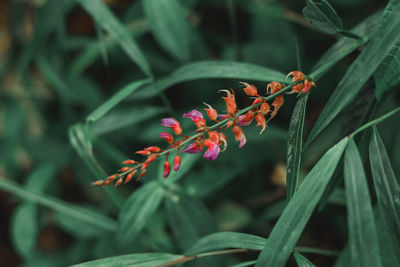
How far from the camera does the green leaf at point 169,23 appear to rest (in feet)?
2.70

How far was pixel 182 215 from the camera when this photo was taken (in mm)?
786

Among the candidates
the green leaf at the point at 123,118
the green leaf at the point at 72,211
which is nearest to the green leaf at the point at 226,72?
the green leaf at the point at 123,118

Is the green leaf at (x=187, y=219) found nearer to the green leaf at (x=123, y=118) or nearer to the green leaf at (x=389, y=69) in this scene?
the green leaf at (x=123, y=118)

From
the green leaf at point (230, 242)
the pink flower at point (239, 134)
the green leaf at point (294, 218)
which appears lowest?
the green leaf at point (230, 242)

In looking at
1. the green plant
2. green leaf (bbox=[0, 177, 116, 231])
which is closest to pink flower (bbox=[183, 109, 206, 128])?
the green plant

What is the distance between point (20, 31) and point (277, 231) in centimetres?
120

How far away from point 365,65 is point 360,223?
20 centimetres

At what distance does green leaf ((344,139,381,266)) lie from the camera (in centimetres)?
41

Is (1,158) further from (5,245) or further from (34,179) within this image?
(5,245)

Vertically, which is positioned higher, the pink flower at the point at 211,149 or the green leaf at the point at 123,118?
the green leaf at the point at 123,118

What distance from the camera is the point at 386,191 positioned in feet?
1.62

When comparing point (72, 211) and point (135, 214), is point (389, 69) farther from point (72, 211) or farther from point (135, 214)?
point (72, 211)

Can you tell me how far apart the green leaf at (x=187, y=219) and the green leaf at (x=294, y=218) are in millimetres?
315

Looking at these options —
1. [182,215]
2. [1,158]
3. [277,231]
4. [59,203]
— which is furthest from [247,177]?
[1,158]
